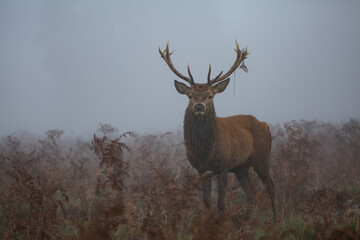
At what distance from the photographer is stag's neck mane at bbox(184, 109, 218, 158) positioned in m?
4.66

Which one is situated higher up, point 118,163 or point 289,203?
point 118,163

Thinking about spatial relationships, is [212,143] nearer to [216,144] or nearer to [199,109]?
[216,144]

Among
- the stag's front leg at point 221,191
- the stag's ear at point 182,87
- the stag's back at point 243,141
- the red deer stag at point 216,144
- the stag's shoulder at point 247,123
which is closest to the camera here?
the stag's front leg at point 221,191

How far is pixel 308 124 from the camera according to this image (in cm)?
1534

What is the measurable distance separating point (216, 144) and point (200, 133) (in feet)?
1.06

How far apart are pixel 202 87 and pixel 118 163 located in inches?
106

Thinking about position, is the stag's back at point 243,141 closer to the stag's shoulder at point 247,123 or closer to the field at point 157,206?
the stag's shoulder at point 247,123

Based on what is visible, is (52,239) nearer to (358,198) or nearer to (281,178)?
(281,178)

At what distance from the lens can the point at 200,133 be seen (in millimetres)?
4699

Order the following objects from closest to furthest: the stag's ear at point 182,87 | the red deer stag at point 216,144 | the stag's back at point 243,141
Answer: the red deer stag at point 216,144 < the stag's back at point 243,141 < the stag's ear at point 182,87

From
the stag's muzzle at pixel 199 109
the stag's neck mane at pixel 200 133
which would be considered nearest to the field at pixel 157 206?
the stag's neck mane at pixel 200 133

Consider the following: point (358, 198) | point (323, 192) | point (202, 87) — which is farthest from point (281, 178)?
point (202, 87)

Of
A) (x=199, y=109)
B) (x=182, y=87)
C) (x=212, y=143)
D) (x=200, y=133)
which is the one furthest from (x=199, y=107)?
(x=182, y=87)

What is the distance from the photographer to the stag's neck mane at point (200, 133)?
466 cm
